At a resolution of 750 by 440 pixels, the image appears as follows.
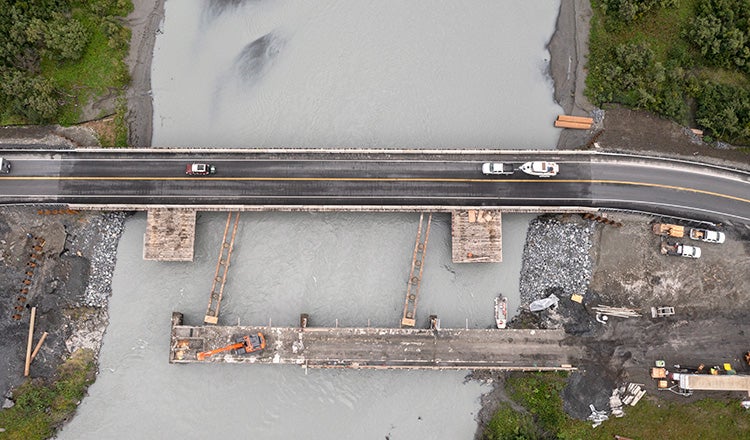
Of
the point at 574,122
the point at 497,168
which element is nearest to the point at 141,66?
the point at 497,168

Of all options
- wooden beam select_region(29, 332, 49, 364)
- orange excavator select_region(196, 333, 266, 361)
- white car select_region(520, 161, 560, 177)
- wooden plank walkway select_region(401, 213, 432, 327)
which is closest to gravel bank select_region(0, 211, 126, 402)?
wooden beam select_region(29, 332, 49, 364)

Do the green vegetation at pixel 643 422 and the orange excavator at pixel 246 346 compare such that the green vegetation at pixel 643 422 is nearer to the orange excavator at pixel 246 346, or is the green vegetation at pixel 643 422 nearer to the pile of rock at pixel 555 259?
the pile of rock at pixel 555 259

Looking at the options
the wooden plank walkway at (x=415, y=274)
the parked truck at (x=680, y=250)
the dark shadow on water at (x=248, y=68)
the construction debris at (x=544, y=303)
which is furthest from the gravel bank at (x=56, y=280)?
the parked truck at (x=680, y=250)

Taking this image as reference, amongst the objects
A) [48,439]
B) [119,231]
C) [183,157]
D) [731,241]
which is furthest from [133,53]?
[731,241]

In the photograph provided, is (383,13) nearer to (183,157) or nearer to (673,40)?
(183,157)

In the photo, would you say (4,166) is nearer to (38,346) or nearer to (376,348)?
(38,346)

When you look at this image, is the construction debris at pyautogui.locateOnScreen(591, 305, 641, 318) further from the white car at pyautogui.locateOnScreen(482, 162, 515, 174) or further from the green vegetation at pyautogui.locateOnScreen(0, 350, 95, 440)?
the green vegetation at pyautogui.locateOnScreen(0, 350, 95, 440)
